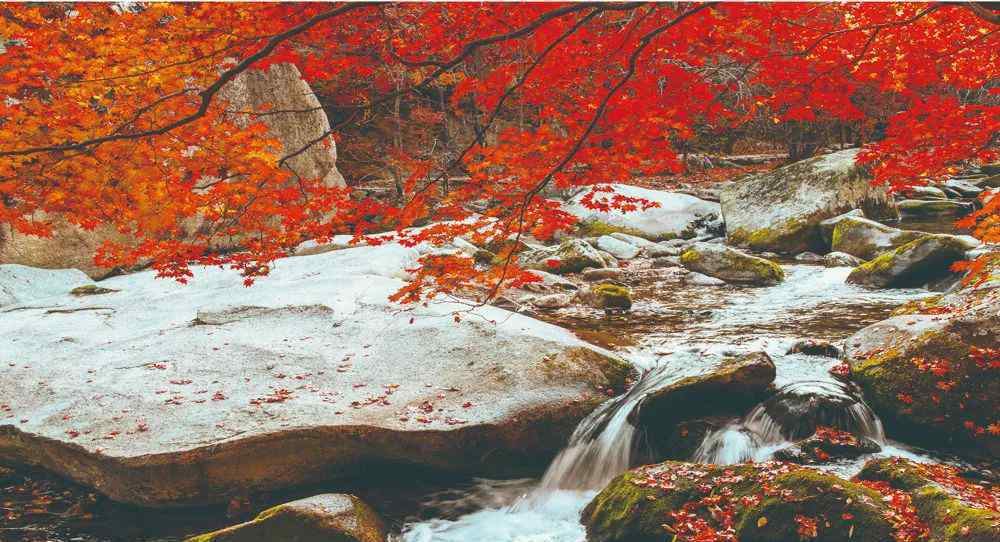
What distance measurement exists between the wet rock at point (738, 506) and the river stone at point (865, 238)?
27.7 feet

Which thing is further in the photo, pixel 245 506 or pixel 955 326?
pixel 955 326

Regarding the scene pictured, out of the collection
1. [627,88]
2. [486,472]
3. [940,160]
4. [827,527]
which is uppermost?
[627,88]

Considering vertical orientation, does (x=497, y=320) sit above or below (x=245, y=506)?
above

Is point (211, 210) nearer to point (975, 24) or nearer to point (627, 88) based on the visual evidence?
point (627, 88)

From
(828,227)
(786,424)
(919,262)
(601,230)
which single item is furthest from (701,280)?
(786,424)

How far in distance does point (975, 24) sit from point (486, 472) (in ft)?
22.3

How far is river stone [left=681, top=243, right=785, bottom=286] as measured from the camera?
32.5ft

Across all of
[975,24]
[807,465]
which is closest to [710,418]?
[807,465]

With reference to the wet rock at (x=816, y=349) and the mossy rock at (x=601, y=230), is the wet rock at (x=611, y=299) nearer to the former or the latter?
the wet rock at (x=816, y=349)

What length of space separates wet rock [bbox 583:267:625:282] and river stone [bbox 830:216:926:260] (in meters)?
4.01

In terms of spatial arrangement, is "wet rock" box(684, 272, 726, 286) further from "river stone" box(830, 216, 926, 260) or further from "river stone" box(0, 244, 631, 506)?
"river stone" box(0, 244, 631, 506)

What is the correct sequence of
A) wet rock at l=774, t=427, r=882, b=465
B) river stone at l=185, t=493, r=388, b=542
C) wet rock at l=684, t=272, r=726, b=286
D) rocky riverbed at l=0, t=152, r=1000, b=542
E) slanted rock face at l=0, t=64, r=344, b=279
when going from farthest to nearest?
slanted rock face at l=0, t=64, r=344, b=279 < wet rock at l=684, t=272, r=726, b=286 < wet rock at l=774, t=427, r=882, b=465 < rocky riverbed at l=0, t=152, r=1000, b=542 < river stone at l=185, t=493, r=388, b=542

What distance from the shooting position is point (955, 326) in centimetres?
496

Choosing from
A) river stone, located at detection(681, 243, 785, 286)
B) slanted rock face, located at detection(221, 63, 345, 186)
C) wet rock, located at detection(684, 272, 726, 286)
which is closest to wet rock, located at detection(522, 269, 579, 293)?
wet rock, located at detection(684, 272, 726, 286)
